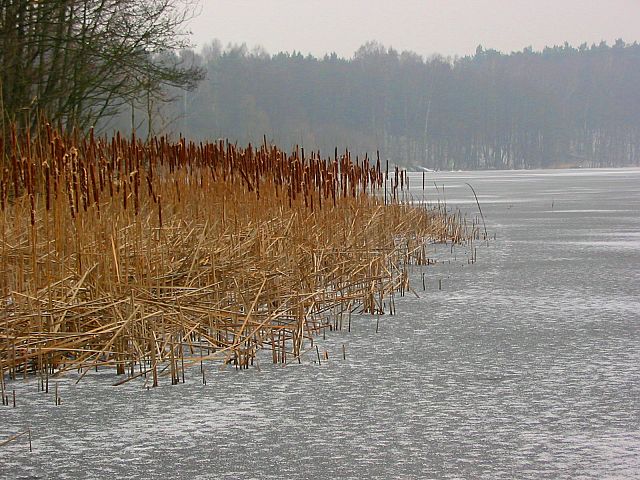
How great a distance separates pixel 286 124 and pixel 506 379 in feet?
238

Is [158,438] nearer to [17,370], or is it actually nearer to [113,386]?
[113,386]

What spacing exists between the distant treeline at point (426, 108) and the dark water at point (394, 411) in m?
62.0

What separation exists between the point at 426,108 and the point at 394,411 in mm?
85062

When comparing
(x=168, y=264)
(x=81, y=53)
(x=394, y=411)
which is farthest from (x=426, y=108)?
(x=394, y=411)

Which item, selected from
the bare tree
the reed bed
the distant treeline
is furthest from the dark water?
the distant treeline

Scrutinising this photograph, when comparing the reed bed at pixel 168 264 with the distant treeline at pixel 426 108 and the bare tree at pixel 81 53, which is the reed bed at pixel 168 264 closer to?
the bare tree at pixel 81 53

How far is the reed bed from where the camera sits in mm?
3193

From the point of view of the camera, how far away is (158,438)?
7.32 ft

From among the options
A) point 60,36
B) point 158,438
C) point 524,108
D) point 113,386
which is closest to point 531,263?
point 113,386

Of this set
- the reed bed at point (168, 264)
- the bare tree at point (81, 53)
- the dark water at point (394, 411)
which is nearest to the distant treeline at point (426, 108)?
the bare tree at point (81, 53)

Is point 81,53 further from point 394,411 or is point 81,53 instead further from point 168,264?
point 394,411

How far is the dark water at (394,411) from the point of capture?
202cm

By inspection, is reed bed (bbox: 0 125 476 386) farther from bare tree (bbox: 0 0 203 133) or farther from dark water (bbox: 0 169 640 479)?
bare tree (bbox: 0 0 203 133)

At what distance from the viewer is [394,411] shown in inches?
97.0
